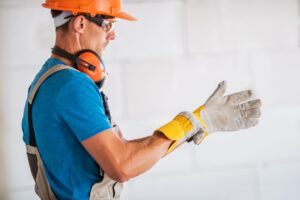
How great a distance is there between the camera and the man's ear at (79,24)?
1.49m

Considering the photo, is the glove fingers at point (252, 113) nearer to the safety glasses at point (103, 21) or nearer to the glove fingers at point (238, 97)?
the glove fingers at point (238, 97)

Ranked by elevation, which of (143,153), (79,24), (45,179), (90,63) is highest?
(79,24)

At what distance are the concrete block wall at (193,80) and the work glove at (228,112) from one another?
144 cm

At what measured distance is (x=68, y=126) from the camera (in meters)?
1.32

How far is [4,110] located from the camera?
287cm

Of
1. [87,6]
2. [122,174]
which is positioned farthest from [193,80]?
[122,174]

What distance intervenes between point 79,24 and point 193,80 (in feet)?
5.31

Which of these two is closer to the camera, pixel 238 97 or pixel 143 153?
pixel 143 153

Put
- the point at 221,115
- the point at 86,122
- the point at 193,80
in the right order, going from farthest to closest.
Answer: the point at 193,80
the point at 221,115
the point at 86,122

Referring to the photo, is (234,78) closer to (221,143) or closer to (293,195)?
(221,143)

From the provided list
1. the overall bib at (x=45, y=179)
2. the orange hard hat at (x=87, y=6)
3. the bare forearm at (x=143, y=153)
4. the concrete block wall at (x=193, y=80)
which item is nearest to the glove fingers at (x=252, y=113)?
the bare forearm at (x=143, y=153)

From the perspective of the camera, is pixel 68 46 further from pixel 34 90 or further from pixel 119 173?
pixel 119 173

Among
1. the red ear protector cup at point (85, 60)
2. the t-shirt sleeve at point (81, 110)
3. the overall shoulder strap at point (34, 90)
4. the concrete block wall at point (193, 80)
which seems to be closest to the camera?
the t-shirt sleeve at point (81, 110)

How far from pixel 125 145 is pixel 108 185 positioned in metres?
0.26
